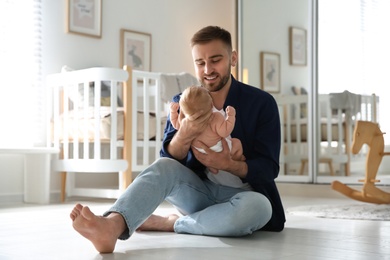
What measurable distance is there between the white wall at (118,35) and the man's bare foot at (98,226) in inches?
94.3

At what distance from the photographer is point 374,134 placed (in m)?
3.17

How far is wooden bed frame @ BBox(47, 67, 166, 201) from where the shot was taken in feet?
11.3

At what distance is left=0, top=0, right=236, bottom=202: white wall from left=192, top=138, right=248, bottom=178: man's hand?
2330 mm

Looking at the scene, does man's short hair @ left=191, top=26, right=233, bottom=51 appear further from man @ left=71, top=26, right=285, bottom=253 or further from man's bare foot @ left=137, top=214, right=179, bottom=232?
man's bare foot @ left=137, top=214, right=179, bottom=232

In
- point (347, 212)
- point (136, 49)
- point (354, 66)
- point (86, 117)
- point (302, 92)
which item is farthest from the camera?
point (136, 49)

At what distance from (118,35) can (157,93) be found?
2.99 ft

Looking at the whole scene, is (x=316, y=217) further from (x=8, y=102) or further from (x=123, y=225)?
(x=8, y=102)

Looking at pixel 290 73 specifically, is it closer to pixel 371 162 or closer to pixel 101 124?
pixel 371 162

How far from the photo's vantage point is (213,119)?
171 centimetres

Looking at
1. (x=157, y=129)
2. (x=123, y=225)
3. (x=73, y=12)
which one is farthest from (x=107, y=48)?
(x=123, y=225)

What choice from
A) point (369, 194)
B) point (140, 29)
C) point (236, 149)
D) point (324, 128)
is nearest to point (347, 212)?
point (369, 194)

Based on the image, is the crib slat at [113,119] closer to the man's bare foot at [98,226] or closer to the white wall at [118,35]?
the white wall at [118,35]

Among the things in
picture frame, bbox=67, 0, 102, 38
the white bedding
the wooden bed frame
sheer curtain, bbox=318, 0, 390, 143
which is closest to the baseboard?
the wooden bed frame

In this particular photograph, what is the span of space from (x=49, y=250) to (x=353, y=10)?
307 cm
